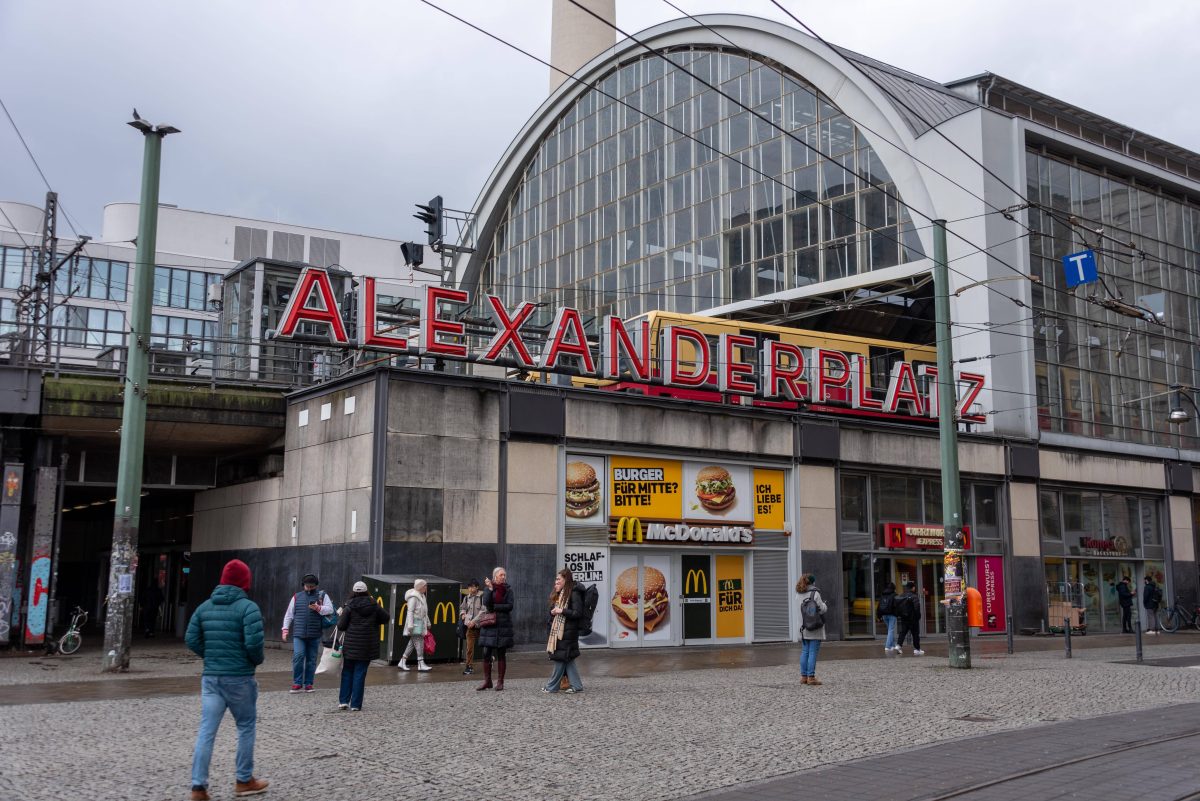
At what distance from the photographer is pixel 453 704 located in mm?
14609

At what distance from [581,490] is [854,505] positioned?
28.5ft

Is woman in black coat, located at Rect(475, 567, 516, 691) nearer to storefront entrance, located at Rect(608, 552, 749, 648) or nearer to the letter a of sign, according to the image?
the letter a of sign

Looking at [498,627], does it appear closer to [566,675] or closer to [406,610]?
[566,675]

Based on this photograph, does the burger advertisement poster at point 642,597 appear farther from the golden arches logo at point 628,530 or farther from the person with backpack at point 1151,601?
the person with backpack at point 1151,601

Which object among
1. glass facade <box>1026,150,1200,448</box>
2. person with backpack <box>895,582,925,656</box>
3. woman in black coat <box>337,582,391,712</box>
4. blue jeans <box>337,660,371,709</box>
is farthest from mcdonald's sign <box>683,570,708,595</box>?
glass facade <box>1026,150,1200,448</box>

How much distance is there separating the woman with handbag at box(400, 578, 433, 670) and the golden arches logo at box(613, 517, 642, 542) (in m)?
6.77

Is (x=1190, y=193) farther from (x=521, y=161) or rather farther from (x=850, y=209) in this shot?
(x=521, y=161)

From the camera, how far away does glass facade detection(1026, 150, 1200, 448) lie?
122ft

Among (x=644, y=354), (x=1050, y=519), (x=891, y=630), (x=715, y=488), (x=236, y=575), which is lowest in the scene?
(x=891, y=630)

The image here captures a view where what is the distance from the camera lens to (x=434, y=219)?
28.8 metres

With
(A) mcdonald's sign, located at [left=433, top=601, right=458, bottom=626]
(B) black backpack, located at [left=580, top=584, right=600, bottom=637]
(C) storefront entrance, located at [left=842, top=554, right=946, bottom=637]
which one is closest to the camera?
(B) black backpack, located at [left=580, top=584, right=600, bottom=637]

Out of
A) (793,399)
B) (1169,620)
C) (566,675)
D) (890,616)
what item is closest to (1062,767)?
(566,675)

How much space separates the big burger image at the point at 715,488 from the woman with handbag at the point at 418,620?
9291 millimetres

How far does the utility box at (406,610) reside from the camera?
20094 mm
